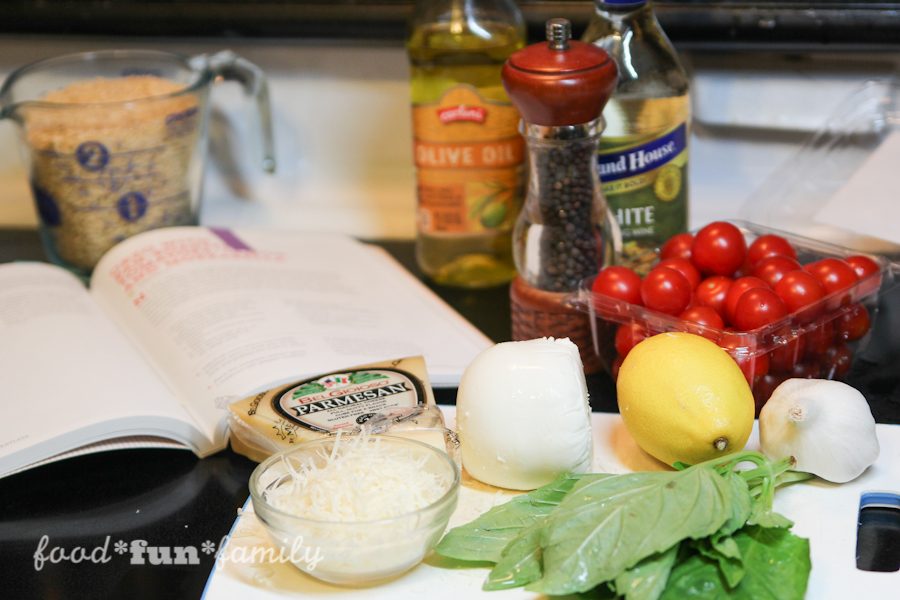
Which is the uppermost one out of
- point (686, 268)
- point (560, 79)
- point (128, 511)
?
point (560, 79)

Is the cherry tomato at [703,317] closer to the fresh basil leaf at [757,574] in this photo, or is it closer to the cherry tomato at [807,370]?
the cherry tomato at [807,370]

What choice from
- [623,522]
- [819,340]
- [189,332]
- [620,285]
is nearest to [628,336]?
[620,285]

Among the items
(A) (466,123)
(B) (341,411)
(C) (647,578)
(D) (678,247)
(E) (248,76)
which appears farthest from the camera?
(E) (248,76)

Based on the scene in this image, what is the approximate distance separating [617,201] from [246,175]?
0.53 meters

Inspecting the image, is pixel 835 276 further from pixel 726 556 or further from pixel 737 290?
pixel 726 556

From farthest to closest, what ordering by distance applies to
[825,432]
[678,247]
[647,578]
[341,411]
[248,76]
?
[248,76], [678,247], [341,411], [825,432], [647,578]

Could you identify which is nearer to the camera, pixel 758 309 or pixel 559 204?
pixel 758 309

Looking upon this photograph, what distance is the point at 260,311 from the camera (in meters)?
1.02

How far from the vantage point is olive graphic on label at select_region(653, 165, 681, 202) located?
1.02 metres

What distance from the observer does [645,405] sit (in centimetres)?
79

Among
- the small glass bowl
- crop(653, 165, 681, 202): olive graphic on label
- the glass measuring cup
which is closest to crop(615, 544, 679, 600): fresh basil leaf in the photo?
the small glass bowl

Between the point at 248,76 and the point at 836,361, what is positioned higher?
the point at 248,76

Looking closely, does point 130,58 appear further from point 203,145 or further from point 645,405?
point 645,405

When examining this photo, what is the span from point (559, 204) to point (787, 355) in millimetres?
219
